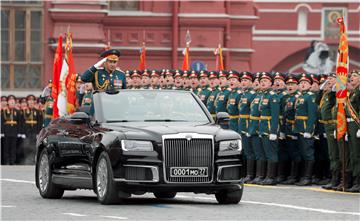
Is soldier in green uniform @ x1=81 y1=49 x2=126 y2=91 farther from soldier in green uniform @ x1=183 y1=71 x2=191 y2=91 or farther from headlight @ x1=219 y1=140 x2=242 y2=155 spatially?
soldier in green uniform @ x1=183 y1=71 x2=191 y2=91

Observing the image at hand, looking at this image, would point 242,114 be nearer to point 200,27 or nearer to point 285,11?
point 200,27

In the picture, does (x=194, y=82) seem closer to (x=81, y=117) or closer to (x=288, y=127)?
(x=288, y=127)

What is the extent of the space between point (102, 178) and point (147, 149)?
0.80 m

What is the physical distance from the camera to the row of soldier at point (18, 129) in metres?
38.6

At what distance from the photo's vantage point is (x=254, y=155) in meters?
28.0

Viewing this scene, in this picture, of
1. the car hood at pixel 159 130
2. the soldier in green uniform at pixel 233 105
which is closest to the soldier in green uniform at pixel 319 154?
the soldier in green uniform at pixel 233 105

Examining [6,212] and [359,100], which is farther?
[359,100]

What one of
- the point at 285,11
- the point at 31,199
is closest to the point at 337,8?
the point at 285,11

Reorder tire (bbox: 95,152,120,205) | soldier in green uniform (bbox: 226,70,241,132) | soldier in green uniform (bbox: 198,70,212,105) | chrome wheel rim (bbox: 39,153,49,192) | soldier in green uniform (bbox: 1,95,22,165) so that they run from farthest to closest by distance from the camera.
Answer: soldier in green uniform (bbox: 1,95,22,165) < soldier in green uniform (bbox: 198,70,212,105) < soldier in green uniform (bbox: 226,70,241,132) < chrome wheel rim (bbox: 39,153,49,192) < tire (bbox: 95,152,120,205)

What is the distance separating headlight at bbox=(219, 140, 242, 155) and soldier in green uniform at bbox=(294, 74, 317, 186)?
19.7 ft

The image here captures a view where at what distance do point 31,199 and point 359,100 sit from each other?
17.7 ft

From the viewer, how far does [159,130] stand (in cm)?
2028

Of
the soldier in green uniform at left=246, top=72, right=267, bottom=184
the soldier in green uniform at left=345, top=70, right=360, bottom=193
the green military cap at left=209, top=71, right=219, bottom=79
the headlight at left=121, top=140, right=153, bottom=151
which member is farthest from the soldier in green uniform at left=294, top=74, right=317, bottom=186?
the headlight at left=121, top=140, right=153, bottom=151

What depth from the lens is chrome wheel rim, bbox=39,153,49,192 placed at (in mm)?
22375
